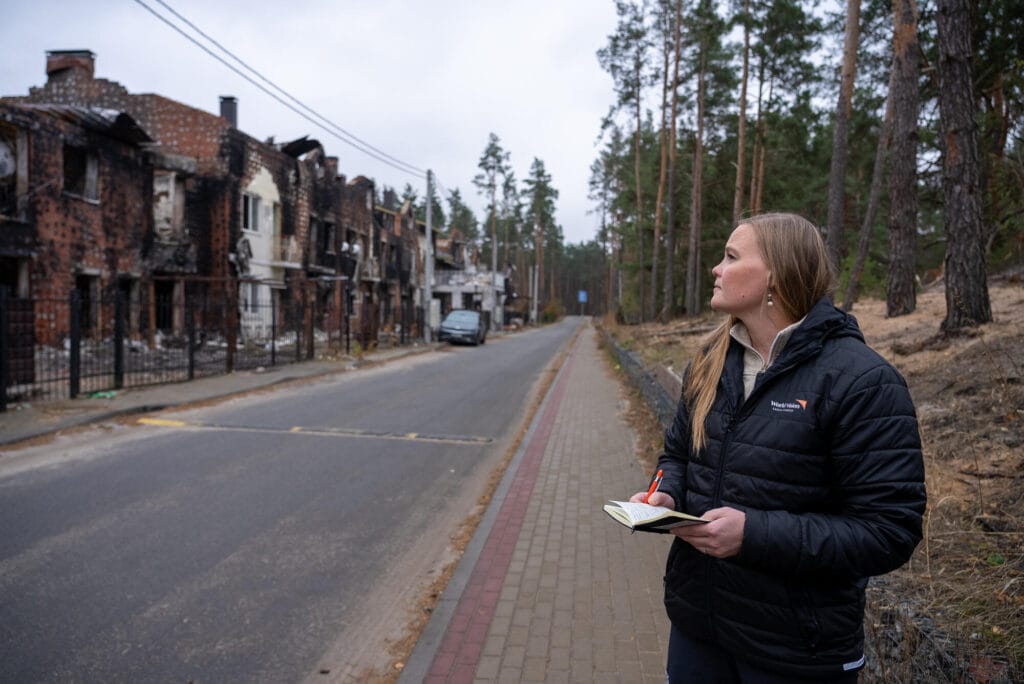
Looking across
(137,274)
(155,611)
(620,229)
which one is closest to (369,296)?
(620,229)

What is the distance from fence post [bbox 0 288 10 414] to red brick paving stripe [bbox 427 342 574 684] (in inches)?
337

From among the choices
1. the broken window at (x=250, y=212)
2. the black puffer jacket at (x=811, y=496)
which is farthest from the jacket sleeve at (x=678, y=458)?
the broken window at (x=250, y=212)

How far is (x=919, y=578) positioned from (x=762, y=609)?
2.17 metres

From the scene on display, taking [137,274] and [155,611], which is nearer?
[155,611]

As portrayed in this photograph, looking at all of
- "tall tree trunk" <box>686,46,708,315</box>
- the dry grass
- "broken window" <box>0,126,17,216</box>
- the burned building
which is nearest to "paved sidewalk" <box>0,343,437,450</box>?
the burned building

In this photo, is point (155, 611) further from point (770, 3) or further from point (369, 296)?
point (369, 296)

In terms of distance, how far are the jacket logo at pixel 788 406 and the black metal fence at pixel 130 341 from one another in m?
12.0

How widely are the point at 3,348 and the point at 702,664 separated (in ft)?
38.9

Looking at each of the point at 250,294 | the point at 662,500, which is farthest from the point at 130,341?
the point at 662,500

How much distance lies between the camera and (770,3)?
814 inches

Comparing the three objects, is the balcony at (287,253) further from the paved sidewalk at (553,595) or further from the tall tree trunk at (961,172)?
the tall tree trunk at (961,172)

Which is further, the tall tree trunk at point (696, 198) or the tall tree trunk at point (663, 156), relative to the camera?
the tall tree trunk at point (663, 156)

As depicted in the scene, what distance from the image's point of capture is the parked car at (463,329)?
32781 millimetres

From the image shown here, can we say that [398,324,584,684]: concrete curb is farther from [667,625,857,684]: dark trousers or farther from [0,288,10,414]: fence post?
[0,288,10,414]: fence post
